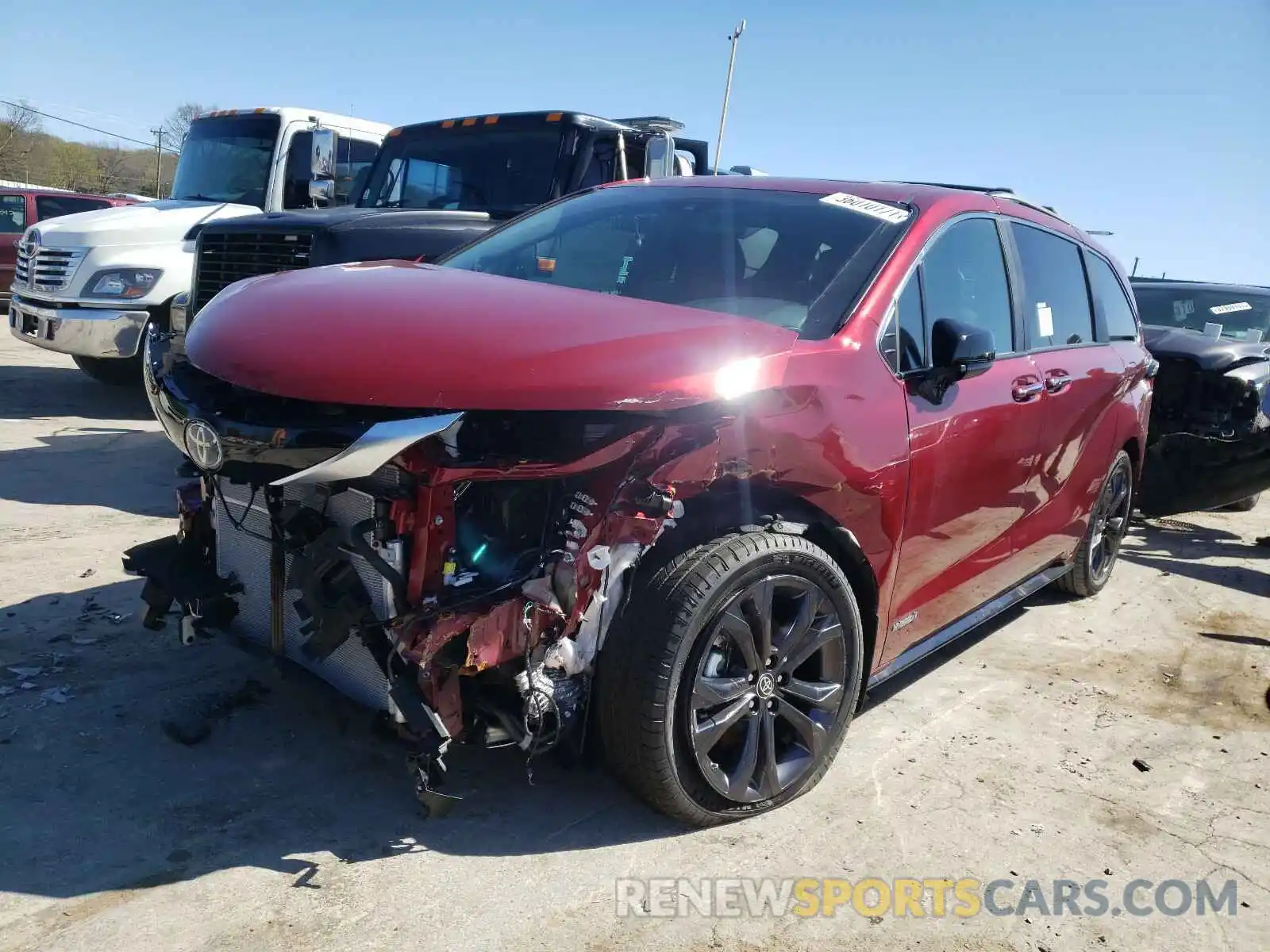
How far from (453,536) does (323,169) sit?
633cm

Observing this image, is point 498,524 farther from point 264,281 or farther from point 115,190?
point 115,190

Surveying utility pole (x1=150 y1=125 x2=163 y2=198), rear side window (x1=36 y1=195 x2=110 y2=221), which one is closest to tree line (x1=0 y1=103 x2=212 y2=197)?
utility pole (x1=150 y1=125 x2=163 y2=198)

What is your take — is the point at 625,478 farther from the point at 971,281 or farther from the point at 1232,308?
the point at 1232,308

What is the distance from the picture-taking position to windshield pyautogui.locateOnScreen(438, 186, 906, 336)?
10.2ft

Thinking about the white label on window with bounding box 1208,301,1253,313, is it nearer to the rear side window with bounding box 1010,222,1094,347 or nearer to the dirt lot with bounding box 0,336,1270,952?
the rear side window with bounding box 1010,222,1094,347

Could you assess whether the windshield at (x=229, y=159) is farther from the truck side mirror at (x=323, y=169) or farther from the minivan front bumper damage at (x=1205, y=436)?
the minivan front bumper damage at (x=1205, y=436)

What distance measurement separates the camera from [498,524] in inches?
102

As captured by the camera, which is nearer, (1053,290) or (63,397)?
(1053,290)

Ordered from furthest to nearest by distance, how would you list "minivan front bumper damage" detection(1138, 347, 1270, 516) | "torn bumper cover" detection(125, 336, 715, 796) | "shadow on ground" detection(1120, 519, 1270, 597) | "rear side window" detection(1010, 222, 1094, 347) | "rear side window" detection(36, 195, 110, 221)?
1. "rear side window" detection(36, 195, 110, 221)
2. "minivan front bumper damage" detection(1138, 347, 1270, 516)
3. "shadow on ground" detection(1120, 519, 1270, 597)
4. "rear side window" detection(1010, 222, 1094, 347)
5. "torn bumper cover" detection(125, 336, 715, 796)

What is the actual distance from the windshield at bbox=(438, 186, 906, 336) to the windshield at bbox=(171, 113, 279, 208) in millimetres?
5695

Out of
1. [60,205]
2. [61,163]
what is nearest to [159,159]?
[61,163]

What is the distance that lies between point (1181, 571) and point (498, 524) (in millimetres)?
5193

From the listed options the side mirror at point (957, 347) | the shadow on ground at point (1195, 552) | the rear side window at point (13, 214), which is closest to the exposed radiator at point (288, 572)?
the side mirror at point (957, 347)

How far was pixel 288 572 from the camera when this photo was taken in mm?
2764
